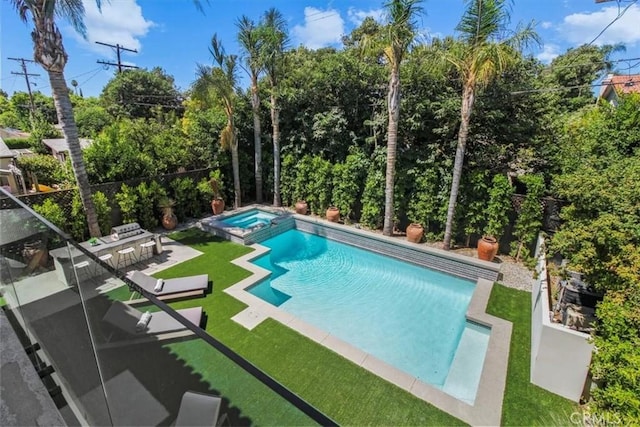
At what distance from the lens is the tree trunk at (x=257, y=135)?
13844mm

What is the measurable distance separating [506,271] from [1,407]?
38.0ft

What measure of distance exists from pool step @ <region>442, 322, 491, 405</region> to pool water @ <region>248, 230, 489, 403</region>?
2 cm

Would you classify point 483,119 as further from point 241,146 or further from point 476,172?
point 241,146

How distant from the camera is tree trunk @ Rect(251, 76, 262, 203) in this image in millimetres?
13844

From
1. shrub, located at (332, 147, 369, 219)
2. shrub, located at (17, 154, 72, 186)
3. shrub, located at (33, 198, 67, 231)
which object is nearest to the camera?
shrub, located at (33, 198, 67, 231)

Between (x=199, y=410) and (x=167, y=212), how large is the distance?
38.6ft

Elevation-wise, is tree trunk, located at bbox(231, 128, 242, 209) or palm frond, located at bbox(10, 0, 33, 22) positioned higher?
palm frond, located at bbox(10, 0, 33, 22)

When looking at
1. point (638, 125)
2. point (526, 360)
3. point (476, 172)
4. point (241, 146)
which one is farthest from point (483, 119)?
point (241, 146)

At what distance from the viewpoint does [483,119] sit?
1066 cm

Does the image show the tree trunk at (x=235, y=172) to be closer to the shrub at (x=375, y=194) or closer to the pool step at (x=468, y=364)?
the shrub at (x=375, y=194)

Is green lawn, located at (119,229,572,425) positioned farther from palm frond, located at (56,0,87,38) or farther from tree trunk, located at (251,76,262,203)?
tree trunk, located at (251,76,262,203)

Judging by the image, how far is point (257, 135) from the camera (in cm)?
1490

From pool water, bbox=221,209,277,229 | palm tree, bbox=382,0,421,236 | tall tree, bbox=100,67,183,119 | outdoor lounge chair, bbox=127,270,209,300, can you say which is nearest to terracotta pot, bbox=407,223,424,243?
palm tree, bbox=382,0,421,236

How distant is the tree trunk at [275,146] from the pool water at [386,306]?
405cm
